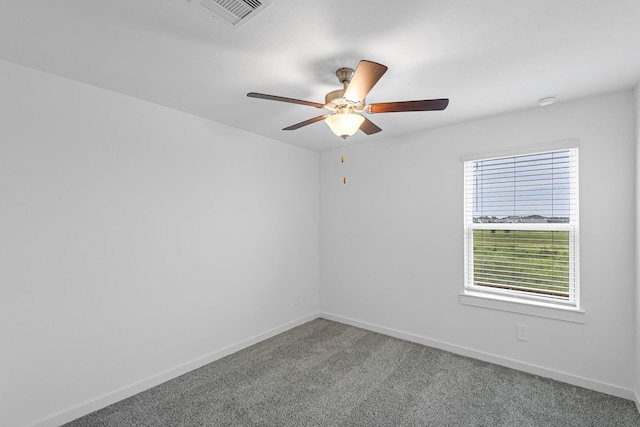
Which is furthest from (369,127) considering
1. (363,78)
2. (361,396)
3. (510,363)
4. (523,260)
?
(510,363)

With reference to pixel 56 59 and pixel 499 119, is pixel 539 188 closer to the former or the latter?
pixel 499 119

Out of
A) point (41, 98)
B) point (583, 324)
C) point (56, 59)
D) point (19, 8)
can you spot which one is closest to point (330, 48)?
point (19, 8)

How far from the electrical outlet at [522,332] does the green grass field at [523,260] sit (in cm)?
34

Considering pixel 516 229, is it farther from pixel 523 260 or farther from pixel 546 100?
pixel 546 100

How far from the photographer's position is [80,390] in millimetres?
2254

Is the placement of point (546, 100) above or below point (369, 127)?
above

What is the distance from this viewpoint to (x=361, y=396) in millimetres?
2490

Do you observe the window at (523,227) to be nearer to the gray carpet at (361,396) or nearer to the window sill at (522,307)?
the window sill at (522,307)

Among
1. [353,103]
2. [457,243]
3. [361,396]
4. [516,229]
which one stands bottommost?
[361,396]

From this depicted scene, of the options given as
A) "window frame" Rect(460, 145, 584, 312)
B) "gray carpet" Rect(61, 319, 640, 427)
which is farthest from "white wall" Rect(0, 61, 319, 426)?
"window frame" Rect(460, 145, 584, 312)

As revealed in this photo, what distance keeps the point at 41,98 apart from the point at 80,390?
2.04 m

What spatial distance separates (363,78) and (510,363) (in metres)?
2.86

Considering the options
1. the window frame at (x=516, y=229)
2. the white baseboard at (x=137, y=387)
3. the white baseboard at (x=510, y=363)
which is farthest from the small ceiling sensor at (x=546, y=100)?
the white baseboard at (x=137, y=387)

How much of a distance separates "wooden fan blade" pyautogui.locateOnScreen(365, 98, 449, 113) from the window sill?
2062 mm
